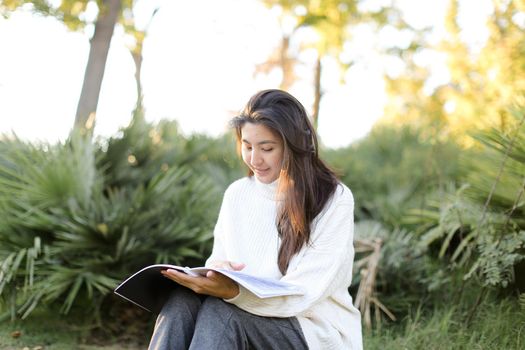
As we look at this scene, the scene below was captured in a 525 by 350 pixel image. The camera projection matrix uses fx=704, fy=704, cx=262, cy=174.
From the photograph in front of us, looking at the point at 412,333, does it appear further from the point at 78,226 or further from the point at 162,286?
the point at 78,226

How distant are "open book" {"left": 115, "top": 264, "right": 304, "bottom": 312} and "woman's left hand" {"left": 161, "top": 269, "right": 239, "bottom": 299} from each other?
0.02 metres

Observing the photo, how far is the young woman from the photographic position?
8.53 feet

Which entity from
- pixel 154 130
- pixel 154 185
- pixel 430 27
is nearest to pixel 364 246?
pixel 154 185

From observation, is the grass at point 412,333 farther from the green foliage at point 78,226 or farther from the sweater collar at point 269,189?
the sweater collar at point 269,189

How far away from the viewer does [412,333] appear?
4086 mm

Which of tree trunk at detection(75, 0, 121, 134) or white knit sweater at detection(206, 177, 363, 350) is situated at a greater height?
tree trunk at detection(75, 0, 121, 134)

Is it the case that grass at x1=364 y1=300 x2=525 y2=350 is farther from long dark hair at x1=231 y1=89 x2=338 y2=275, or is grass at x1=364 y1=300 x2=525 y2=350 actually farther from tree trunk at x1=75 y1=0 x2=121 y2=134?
tree trunk at x1=75 y1=0 x2=121 y2=134

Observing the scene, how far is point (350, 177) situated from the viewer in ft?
22.8

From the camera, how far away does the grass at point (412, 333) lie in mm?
3742

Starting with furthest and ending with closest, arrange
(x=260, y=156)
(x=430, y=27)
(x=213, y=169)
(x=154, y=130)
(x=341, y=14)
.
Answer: (x=430, y=27)
(x=341, y=14)
(x=213, y=169)
(x=154, y=130)
(x=260, y=156)

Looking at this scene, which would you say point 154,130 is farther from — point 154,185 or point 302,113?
point 302,113

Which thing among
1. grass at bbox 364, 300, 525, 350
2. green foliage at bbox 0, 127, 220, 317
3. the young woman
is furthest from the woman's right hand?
green foliage at bbox 0, 127, 220, 317

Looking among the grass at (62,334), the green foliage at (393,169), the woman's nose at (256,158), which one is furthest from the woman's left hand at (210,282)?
the green foliage at (393,169)

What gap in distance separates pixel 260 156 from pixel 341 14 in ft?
34.3
